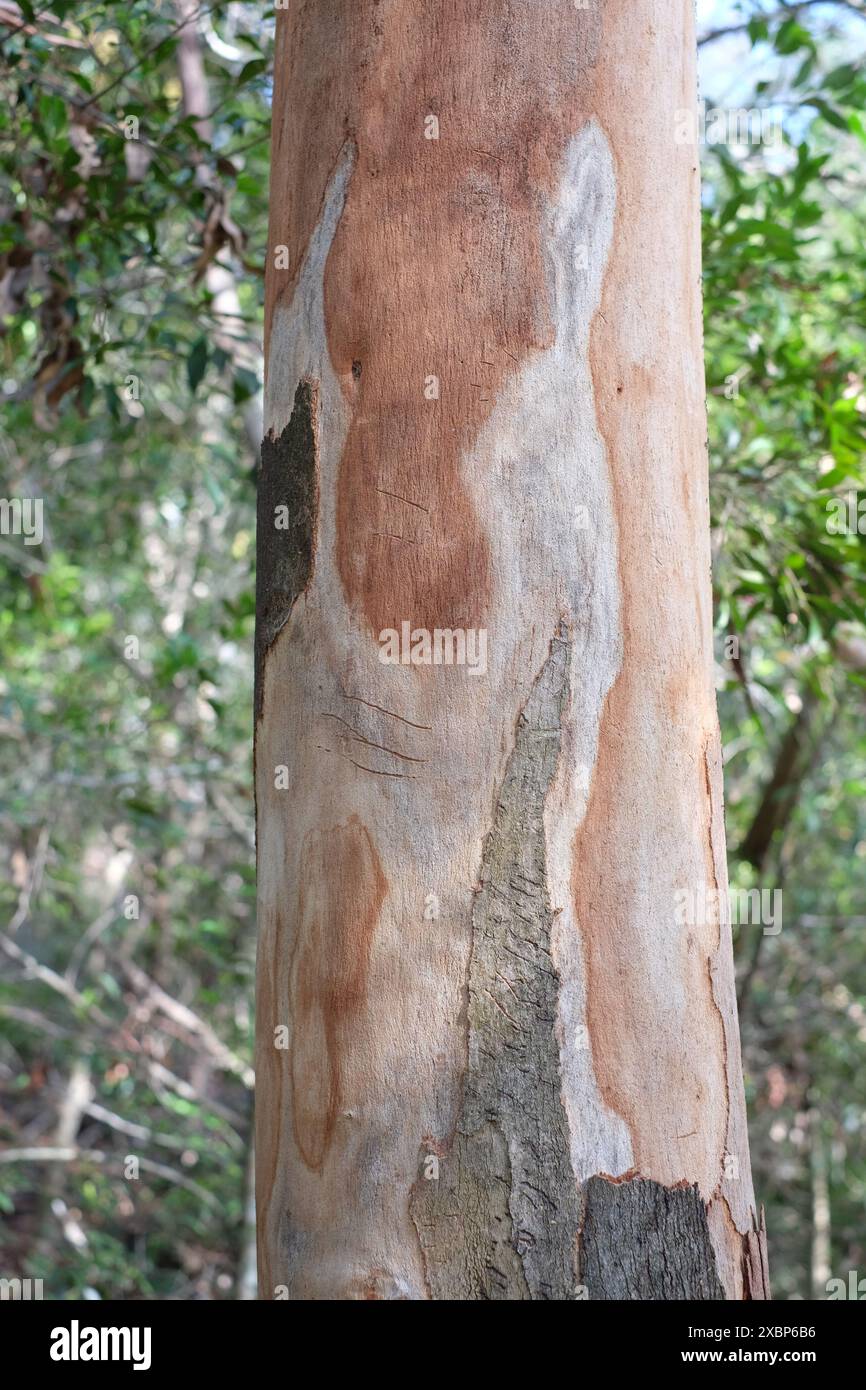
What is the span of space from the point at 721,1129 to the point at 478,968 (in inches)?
9.3

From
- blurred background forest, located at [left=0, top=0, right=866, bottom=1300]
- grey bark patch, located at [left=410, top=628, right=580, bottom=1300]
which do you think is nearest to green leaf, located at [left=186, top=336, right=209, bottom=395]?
blurred background forest, located at [left=0, top=0, right=866, bottom=1300]

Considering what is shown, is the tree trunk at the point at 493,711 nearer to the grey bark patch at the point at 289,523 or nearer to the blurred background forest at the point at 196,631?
the grey bark patch at the point at 289,523

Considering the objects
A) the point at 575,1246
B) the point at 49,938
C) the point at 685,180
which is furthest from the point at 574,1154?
the point at 49,938

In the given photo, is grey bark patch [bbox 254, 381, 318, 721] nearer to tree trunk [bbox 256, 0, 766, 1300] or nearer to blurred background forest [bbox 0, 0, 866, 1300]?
tree trunk [bbox 256, 0, 766, 1300]

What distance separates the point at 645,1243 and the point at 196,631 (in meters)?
4.44

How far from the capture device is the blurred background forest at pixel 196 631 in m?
2.40

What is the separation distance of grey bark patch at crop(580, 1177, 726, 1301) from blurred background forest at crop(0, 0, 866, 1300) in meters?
1.38

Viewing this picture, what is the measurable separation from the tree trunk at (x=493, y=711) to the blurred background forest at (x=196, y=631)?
125cm

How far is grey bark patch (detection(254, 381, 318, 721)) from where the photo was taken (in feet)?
3.20

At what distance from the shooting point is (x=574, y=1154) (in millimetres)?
858

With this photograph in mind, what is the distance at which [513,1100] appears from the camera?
2.81 feet

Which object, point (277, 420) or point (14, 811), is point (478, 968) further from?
point (14, 811)

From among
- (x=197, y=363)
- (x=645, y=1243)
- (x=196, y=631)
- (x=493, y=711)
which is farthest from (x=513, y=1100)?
(x=196, y=631)

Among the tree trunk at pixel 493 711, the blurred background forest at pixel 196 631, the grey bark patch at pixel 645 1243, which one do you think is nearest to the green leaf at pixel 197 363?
the blurred background forest at pixel 196 631
